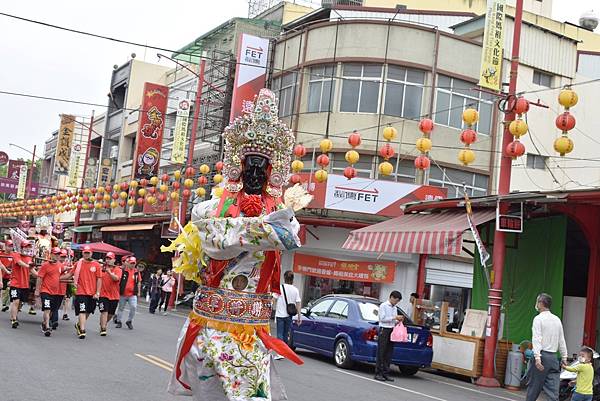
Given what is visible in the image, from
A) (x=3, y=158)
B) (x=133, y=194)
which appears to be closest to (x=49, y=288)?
(x=133, y=194)

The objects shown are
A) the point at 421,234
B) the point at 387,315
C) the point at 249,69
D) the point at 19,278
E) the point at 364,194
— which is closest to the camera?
the point at 387,315

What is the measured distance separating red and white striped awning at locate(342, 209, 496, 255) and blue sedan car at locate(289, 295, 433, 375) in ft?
6.25

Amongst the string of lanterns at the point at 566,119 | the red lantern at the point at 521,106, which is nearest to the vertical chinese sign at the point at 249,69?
the red lantern at the point at 521,106

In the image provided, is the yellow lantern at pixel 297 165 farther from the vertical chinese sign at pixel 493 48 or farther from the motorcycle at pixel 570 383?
the motorcycle at pixel 570 383

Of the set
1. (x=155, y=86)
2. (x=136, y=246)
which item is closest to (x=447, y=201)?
(x=155, y=86)

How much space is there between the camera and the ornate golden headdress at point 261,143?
19.4 feet

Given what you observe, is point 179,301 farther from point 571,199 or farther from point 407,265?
point 571,199

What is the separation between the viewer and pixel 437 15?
34.4 m

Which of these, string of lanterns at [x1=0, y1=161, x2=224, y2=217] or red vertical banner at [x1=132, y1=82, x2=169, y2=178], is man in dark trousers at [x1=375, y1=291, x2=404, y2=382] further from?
red vertical banner at [x1=132, y1=82, x2=169, y2=178]

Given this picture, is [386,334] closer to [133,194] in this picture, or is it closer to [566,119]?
[566,119]

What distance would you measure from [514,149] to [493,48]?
4943mm

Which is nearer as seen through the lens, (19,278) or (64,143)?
(19,278)

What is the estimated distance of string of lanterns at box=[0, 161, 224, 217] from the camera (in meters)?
32.0

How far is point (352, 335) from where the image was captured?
15664mm
